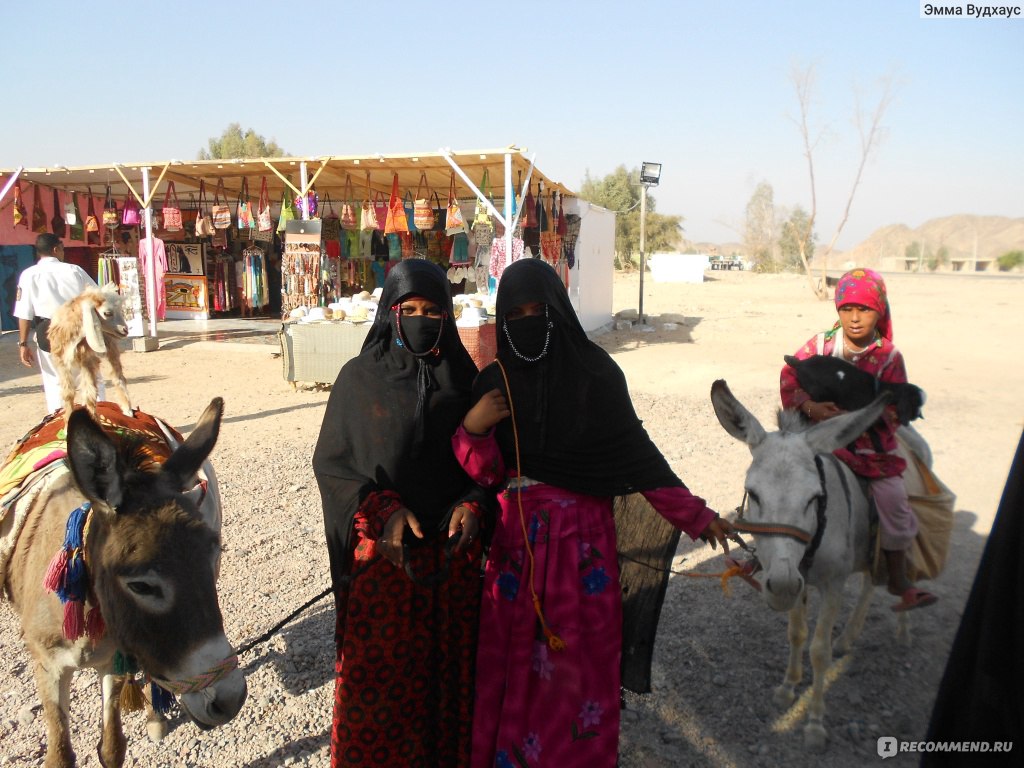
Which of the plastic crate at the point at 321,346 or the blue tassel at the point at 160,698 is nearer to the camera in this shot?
the blue tassel at the point at 160,698

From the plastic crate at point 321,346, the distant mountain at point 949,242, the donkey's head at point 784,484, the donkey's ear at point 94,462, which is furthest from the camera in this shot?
the distant mountain at point 949,242

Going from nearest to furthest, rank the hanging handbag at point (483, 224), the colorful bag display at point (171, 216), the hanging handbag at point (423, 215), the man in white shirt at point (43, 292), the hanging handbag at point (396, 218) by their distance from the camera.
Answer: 1. the man in white shirt at point (43, 292)
2. the hanging handbag at point (483, 224)
3. the hanging handbag at point (423, 215)
4. the hanging handbag at point (396, 218)
5. the colorful bag display at point (171, 216)

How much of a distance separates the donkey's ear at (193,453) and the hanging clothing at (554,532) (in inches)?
32.2

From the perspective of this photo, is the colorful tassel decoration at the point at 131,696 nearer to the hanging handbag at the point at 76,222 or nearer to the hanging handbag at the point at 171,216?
the hanging handbag at the point at 171,216

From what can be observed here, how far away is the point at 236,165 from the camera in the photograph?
1183cm

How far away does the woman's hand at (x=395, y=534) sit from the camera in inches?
78.7

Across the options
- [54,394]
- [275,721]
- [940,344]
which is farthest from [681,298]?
[275,721]

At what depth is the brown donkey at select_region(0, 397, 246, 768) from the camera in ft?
6.06

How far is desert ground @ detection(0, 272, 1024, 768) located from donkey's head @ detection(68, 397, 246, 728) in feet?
3.36

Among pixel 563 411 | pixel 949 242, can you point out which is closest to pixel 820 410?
pixel 563 411

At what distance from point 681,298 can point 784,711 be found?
23434 mm

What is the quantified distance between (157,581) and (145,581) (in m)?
0.03

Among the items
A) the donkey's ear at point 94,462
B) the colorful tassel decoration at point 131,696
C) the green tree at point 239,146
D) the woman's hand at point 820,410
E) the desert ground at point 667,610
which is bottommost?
the desert ground at point 667,610

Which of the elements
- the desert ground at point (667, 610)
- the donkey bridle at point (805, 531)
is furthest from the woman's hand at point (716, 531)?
the desert ground at point (667, 610)
